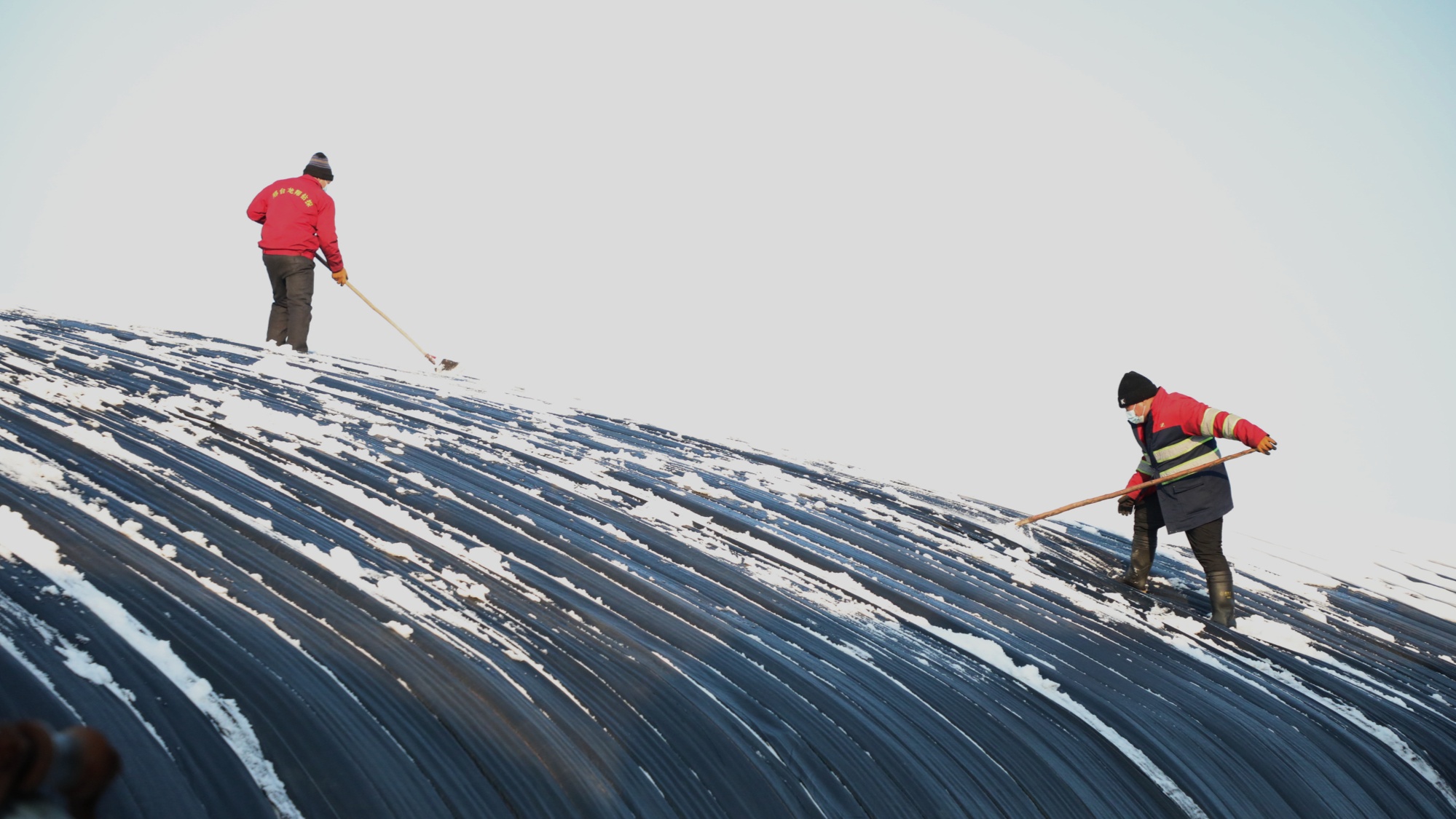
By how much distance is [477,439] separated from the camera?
432 cm

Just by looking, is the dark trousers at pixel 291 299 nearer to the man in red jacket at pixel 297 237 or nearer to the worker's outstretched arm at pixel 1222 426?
the man in red jacket at pixel 297 237

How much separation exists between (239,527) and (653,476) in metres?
2.09

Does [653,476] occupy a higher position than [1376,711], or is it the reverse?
[653,476]

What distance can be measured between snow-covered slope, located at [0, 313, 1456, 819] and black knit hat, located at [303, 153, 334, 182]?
2.72 m

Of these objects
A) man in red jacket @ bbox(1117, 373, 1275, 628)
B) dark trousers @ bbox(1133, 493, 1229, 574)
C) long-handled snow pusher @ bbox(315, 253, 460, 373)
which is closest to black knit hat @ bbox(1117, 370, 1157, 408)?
man in red jacket @ bbox(1117, 373, 1275, 628)

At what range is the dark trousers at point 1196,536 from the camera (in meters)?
3.59

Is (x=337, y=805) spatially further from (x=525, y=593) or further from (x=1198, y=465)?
(x=1198, y=465)

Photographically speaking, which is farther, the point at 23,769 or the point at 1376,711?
the point at 1376,711

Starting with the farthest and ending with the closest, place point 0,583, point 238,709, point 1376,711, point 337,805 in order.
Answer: point 1376,711, point 0,583, point 238,709, point 337,805

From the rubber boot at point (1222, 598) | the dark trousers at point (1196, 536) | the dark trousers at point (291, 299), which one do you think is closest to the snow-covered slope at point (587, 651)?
the rubber boot at point (1222, 598)

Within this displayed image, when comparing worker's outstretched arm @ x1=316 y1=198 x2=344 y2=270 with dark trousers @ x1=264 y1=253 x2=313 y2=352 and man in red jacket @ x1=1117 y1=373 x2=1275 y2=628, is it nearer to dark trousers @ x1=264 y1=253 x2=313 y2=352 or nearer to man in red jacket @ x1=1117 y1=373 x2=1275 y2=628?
dark trousers @ x1=264 y1=253 x2=313 y2=352

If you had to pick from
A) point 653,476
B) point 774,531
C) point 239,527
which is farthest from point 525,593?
point 653,476

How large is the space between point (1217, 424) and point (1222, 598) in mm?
655

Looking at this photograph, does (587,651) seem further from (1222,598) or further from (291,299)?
(291,299)
